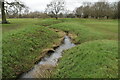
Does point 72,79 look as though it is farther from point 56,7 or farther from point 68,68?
point 56,7

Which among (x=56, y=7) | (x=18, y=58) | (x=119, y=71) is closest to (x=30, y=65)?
(x=18, y=58)

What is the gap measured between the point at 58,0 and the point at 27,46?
155ft

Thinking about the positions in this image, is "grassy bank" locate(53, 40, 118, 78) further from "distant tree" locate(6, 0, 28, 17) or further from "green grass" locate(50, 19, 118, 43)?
"distant tree" locate(6, 0, 28, 17)

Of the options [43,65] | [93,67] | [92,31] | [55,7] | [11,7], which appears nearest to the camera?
[93,67]

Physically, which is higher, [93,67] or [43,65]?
[93,67]

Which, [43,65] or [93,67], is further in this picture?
[43,65]

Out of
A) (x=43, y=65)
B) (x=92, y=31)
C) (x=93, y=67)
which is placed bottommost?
(x=43, y=65)

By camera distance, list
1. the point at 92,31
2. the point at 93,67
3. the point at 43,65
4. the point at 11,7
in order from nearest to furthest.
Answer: the point at 93,67, the point at 43,65, the point at 92,31, the point at 11,7

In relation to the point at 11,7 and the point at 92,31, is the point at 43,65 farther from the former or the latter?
the point at 11,7

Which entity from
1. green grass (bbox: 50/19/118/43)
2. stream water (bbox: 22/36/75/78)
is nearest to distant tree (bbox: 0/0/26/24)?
green grass (bbox: 50/19/118/43)

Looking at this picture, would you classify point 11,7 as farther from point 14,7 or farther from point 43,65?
point 43,65

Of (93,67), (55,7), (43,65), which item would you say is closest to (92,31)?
(43,65)

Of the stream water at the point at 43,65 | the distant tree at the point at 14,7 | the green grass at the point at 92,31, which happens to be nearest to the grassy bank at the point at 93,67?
the stream water at the point at 43,65

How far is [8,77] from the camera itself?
8719mm
